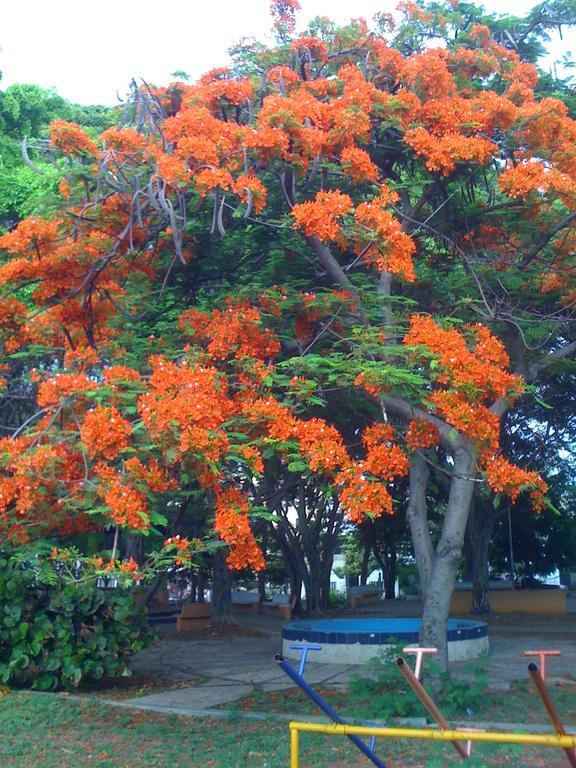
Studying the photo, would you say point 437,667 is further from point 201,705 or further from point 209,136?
point 209,136

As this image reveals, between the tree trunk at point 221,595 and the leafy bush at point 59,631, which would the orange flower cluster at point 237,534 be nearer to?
the leafy bush at point 59,631

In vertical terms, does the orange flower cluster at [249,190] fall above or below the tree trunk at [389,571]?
above

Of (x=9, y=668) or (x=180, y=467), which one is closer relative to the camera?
(x=180, y=467)

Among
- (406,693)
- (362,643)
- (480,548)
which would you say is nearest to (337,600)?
(480,548)

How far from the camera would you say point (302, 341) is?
9.55m

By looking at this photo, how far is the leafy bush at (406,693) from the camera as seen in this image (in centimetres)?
761

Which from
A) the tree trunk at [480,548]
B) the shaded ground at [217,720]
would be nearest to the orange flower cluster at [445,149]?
the shaded ground at [217,720]

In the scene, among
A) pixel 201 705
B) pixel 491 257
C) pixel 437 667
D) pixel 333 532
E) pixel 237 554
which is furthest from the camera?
pixel 333 532

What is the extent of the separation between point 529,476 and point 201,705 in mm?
4012

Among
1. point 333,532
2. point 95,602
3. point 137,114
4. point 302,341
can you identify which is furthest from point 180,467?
point 333,532

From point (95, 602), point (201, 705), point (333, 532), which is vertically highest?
point (333, 532)

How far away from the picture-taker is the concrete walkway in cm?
959

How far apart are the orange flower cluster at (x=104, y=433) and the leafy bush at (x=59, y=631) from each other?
300 centimetres

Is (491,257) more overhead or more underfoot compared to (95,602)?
more overhead
